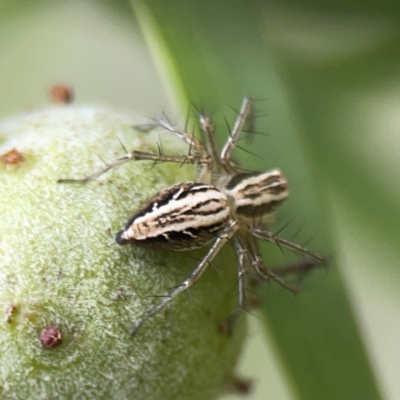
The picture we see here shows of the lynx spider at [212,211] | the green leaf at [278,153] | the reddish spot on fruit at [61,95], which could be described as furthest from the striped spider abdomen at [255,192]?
the reddish spot on fruit at [61,95]

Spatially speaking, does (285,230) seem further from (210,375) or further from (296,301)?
(210,375)

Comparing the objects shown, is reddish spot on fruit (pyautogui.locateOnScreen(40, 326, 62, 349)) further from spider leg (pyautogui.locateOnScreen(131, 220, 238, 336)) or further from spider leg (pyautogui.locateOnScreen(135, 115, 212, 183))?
spider leg (pyautogui.locateOnScreen(135, 115, 212, 183))

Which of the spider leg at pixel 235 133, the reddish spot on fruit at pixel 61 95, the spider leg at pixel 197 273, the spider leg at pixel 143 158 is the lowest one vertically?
the spider leg at pixel 197 273

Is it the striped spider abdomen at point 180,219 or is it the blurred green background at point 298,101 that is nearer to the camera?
the striped spider abdomen at point 180,219

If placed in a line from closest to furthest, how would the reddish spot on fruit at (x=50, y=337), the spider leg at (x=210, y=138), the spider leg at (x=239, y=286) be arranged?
the reddish spot on fruit at (x=50, y=337)
the spider leg at (x=239, y=286)
the spider leg at (x=210, y=138)

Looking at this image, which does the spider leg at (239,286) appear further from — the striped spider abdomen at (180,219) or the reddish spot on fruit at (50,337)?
the reddish spot on fruit at (50,337)

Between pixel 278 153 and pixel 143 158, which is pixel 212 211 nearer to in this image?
pixel 143 158

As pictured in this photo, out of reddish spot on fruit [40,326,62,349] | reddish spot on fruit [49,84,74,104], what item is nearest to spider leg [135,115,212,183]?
reddish spot on fruit [49,84,74,104]
